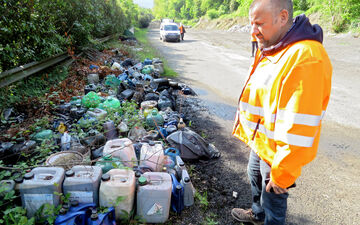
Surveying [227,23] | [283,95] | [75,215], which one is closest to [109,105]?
[75,215]

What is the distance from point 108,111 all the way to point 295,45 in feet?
11.9

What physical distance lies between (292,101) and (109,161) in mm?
2084

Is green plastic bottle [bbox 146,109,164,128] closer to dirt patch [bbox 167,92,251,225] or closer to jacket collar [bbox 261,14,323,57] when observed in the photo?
dirt patch [bbox 167,92,251,225]

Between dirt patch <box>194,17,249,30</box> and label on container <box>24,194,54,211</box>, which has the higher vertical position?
dirt patch <box>194,17,249,30</box>

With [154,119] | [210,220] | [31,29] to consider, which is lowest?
[210,220]

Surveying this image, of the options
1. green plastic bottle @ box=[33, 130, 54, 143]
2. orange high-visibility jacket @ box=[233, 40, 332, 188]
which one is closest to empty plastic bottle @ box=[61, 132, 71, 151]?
green plastic bottle @ box=[33, 130, 54, 143]

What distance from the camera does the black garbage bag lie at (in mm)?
3422

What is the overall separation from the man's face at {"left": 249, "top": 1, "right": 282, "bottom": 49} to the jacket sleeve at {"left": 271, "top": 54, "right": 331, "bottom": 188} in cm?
34

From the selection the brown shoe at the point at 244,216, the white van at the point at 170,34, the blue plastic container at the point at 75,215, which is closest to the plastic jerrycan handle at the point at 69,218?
the blue plastic container at the point at 75,215

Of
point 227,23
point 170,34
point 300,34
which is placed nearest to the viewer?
point 300,34

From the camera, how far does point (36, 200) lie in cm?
213

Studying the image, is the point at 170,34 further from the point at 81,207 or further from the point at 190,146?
the point at 81,207

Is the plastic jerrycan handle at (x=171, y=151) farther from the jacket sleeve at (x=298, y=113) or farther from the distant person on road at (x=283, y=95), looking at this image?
the jacket sleeve at (x=298, y=113)

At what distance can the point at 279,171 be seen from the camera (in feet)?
4.77
